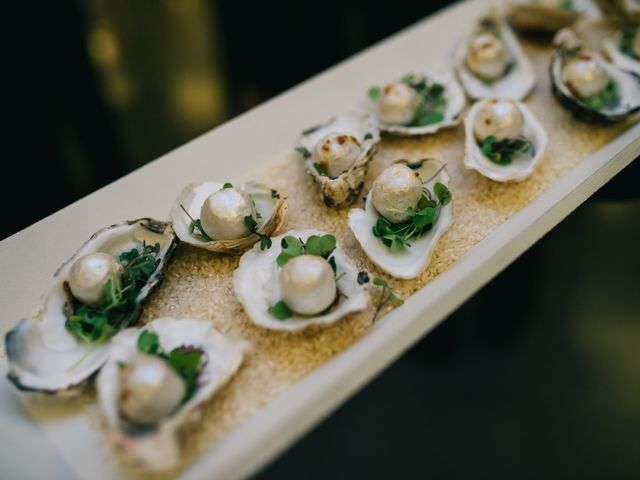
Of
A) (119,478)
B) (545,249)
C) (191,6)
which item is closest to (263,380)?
(119,478)

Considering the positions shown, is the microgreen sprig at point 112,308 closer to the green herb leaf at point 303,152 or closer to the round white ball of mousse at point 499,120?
the green herb leaf at point 303,152

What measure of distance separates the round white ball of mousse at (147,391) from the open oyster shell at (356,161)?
0.49 metres

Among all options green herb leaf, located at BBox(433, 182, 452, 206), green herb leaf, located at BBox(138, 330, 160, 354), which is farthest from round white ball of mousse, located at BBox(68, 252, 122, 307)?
green herb leaf, located at BBox(433, 182, 452, 206)

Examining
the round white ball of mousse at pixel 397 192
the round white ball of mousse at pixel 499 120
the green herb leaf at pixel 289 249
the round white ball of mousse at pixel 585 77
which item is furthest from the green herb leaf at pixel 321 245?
the round white ball of mousse at pixel 585 77

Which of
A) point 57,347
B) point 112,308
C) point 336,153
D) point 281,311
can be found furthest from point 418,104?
point 57,347

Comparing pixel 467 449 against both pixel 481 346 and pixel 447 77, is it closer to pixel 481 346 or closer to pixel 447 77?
pixel 481 346

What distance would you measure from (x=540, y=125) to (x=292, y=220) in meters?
0.61

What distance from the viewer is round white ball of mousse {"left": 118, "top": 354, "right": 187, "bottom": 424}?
0.86m

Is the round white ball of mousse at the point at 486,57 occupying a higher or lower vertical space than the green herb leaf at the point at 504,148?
higher

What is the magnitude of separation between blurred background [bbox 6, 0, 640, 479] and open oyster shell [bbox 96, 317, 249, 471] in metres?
0.87

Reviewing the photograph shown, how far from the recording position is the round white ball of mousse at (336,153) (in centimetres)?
120

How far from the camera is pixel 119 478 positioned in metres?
0.90

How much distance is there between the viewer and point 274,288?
1.07 meters

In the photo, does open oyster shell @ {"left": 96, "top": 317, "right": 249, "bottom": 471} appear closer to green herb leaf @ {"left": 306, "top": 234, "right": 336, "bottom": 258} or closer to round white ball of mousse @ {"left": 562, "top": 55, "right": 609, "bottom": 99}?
green herb leaf @ {"left": 306, "top": 234, "right": 336, "bottom": 258}
